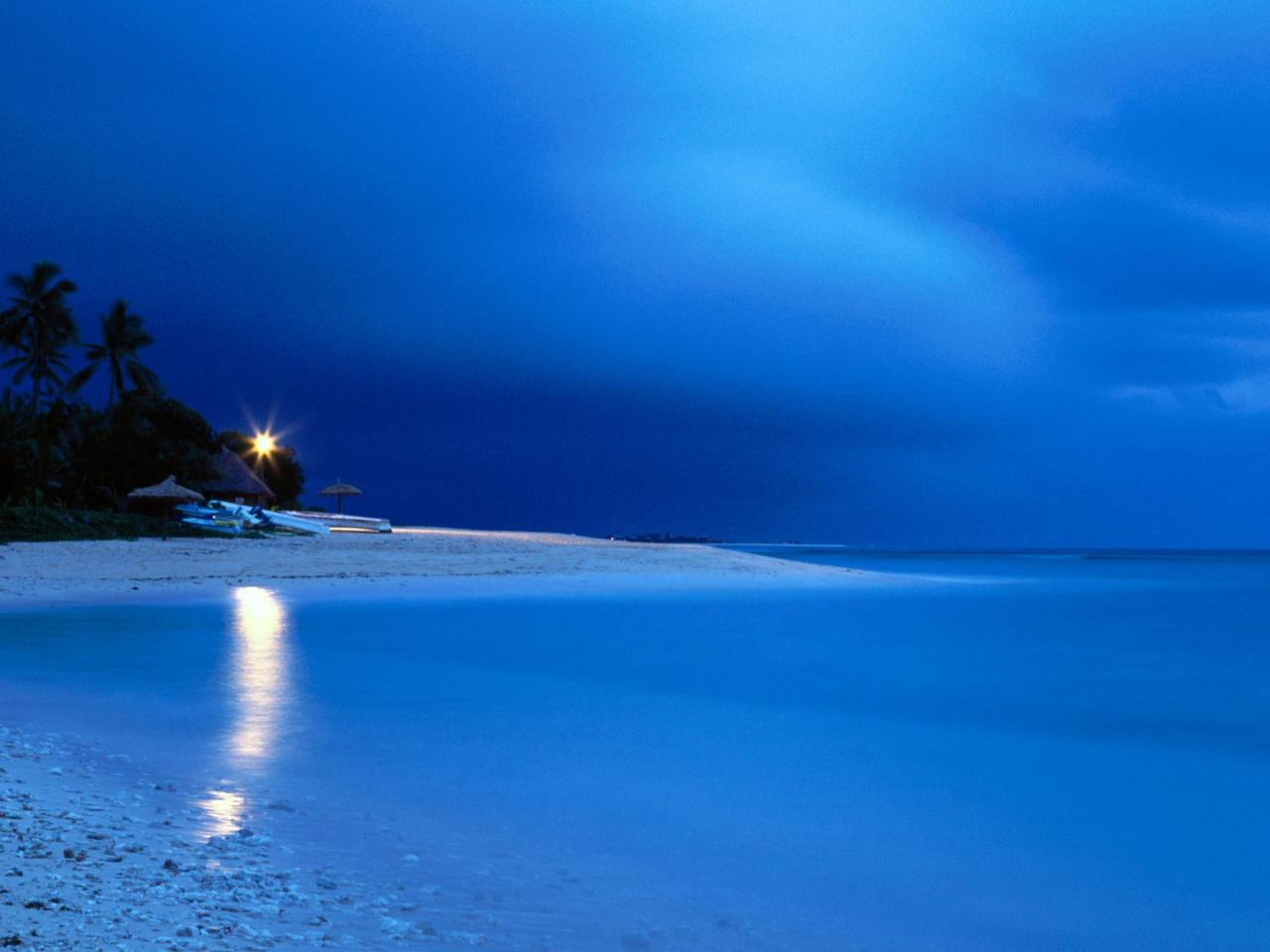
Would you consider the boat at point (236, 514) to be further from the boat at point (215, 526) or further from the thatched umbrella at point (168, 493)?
the thatched umbrella at point (168, 493)

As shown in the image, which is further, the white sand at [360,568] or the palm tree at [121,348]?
the palm tree at [121,348]

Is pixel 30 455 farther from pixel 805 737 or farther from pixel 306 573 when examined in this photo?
pixel 805 737


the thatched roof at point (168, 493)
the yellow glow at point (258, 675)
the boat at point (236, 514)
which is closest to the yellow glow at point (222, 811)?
the yellow glow at point (258, 675)

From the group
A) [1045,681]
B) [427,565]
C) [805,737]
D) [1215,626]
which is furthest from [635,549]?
[805,737]

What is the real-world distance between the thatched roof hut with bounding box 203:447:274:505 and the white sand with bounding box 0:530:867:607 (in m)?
15.5

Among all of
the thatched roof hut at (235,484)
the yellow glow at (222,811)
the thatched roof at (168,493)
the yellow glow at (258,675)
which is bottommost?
the yellow glow at (258,675)

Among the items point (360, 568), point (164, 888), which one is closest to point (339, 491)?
point (360, 568)

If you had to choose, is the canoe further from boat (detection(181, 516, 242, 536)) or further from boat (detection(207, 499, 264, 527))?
boat (detection(181, 516, 242, 536))

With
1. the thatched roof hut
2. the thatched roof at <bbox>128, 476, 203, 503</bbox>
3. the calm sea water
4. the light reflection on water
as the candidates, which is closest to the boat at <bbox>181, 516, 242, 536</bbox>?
the thatched roof at <bbox>128, 476, 203, 503</bbox>

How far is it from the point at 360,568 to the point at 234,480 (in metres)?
27.6

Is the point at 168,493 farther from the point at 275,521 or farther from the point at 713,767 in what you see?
the point at 713,767

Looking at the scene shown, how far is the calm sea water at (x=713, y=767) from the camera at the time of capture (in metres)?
5.19

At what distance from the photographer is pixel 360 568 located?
29547 millimetres

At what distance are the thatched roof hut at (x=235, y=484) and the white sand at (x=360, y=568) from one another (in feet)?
50.9
